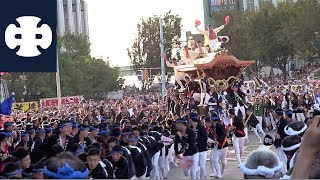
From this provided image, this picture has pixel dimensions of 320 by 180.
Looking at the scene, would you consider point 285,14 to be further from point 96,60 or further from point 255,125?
point 255,125

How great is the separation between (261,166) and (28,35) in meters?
3.43

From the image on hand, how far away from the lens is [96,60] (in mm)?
63094

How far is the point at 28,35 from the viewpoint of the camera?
259 inches

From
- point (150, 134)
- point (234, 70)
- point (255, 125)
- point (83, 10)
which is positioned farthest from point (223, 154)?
point (83, 10)

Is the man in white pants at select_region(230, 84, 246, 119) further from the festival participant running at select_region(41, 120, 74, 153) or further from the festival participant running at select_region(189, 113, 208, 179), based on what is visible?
the festival participant running at select_region(41, 120, 74, 153)

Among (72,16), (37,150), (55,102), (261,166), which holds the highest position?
(72,16)

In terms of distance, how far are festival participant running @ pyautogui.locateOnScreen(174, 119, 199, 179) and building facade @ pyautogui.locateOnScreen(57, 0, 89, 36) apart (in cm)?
6099

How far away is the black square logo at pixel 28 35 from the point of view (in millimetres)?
6402

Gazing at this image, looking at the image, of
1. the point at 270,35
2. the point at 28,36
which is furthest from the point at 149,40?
the point at 28,36

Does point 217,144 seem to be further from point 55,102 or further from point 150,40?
point 150,40

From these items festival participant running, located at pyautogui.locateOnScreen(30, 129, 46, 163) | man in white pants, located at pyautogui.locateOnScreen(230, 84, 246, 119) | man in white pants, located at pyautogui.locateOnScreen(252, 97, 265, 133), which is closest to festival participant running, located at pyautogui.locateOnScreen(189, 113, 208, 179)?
festival participant running, located at pyautogui.locateOnScreen(30, 129, 46, 163)

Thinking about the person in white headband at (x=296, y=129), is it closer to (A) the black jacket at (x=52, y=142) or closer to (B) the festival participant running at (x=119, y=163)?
(B) the festival participant running at (x=119, y=163)

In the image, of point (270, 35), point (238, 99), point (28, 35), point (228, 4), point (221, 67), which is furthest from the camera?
point (228, 4)

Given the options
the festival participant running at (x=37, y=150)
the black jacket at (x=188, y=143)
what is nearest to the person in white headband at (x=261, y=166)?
the festival participant running at (x=37, y=150)
